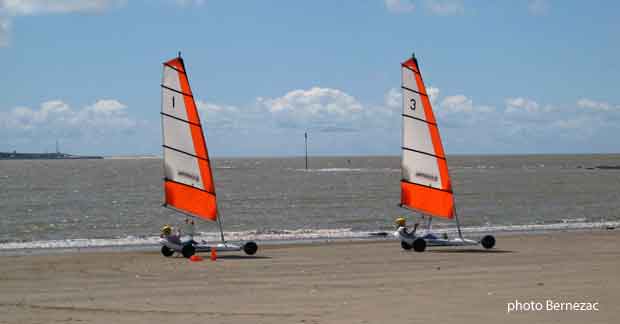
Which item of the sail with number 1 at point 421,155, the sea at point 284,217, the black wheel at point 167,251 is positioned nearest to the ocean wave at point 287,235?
the sea at point 284,217

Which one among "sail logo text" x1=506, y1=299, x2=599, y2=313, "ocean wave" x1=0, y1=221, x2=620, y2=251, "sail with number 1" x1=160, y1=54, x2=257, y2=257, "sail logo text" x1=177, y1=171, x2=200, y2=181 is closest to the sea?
"ocean wave" x1=0, y1=221, x2=620, y2=251

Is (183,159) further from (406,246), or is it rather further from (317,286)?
(317,286)

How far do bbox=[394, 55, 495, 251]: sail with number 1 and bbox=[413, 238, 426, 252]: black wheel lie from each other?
65 cm

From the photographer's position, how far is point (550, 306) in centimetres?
1327

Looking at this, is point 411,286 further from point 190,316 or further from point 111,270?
point 111,270

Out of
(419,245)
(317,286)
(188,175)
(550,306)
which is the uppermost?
(188,175)

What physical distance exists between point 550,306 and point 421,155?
1231 cm

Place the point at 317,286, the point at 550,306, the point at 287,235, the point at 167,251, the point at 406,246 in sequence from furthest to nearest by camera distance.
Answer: the point at 287,235, the point at 406,246, the point at 167,251, the point at 317,286, the point at 550,306

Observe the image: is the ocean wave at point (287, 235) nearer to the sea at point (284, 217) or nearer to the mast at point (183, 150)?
the sea at point (284, 217)

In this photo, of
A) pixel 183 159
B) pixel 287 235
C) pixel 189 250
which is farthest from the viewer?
pixel 287 235

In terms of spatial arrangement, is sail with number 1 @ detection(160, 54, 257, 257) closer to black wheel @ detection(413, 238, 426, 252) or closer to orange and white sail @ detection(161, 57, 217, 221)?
orange and white sail @ detection(161, 57, 217, 221)

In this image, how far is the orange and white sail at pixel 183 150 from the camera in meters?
23.5

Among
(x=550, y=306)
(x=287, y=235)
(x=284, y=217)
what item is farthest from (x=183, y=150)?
(x=284, y=217)

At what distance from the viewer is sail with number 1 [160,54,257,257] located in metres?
23.5
